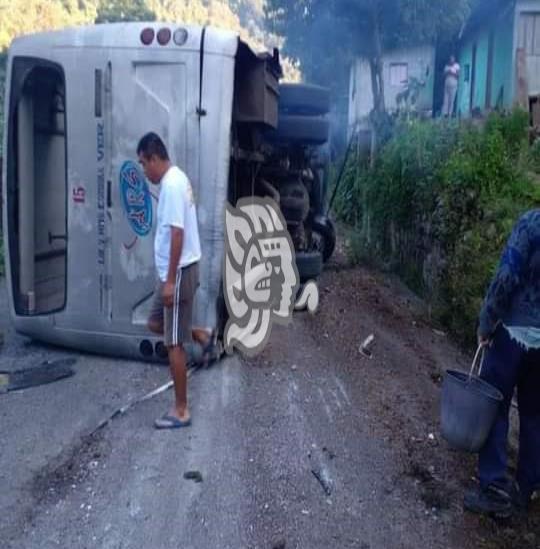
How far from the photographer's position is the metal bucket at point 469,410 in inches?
137

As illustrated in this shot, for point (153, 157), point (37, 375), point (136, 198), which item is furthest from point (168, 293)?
point (37, 375)

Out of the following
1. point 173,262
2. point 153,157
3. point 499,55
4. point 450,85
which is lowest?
point 173,262

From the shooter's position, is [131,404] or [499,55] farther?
[499,55]

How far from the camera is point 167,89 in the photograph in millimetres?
5137

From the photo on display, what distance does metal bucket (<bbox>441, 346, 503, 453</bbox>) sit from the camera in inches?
137

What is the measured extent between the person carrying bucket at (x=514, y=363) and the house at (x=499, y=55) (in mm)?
8973

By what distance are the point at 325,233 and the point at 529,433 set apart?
519cm

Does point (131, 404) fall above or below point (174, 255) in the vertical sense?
below

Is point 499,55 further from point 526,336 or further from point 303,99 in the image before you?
point 526,336

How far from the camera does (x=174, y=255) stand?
4359 mm

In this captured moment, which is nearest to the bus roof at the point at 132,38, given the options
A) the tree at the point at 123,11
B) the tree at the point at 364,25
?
the tree at the point at 364,25

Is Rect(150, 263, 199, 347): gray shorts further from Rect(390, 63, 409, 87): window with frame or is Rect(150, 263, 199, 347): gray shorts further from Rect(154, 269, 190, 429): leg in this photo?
Rect(390, 63, 409, 87): window with frame

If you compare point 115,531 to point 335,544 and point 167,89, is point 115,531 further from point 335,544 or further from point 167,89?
point 167,89

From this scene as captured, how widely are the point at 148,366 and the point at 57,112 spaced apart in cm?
264
